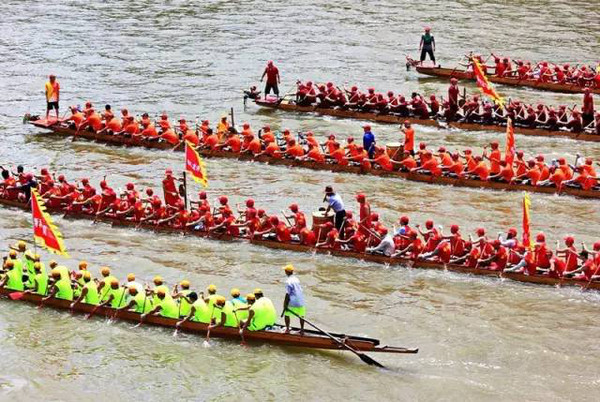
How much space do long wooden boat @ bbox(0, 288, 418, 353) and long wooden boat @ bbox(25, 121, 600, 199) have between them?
1139cm

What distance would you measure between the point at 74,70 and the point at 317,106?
1320cm

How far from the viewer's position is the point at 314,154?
33.7m

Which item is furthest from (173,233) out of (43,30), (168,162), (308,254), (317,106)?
(43,30)

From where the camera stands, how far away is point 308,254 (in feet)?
89.5

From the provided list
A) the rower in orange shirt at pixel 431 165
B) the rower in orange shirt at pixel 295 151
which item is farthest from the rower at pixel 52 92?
the rower in orange shirt at pixel 431 165

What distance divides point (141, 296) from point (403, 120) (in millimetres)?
17690

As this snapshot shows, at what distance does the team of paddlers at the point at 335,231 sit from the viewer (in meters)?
25.3

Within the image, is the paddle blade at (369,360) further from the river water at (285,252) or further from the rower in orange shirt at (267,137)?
the rower in orange shirt at (267,137)

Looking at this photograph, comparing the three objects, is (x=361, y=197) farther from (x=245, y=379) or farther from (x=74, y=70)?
(x=74, y=70)

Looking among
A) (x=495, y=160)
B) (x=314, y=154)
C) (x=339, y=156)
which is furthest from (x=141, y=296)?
(x=495, y=160)

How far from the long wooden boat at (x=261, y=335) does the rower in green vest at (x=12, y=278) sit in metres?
0.92

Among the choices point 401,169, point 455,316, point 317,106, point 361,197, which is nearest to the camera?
point 455,316

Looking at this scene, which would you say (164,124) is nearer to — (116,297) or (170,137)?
(170,137)

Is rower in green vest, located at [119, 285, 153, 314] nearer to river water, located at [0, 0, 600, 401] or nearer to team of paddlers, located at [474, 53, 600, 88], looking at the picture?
river water, located at [0, 0, 600, 401]
